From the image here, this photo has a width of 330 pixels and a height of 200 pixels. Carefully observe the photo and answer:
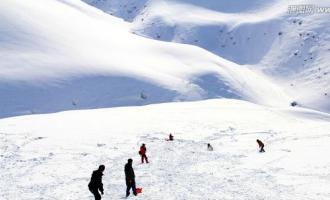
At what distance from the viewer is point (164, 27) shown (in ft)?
367

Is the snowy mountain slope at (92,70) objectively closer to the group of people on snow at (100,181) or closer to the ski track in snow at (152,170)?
the ski track in snow at (152,170)

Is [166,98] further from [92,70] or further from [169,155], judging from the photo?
[169,155]

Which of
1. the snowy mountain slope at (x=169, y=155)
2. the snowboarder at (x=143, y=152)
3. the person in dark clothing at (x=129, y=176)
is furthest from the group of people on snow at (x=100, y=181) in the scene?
the snowboarder at (x=143, y=152)

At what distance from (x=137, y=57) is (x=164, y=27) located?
1138 inches

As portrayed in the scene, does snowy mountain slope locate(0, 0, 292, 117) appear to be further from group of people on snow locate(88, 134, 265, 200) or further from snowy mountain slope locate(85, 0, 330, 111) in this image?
group of people on snow locate(88, 134, 265, 200)

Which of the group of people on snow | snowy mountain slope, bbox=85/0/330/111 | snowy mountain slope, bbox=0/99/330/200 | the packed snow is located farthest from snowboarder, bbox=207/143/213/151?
snowy mountain slope, bbox=85/0/330/111

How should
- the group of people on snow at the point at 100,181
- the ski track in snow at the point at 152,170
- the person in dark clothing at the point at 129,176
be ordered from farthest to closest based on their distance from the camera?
1. the ski track in snow at the point at 152,170
2. the person in dark clothing at the point at 129,176
3. the group of people on snow at the point at 100,181

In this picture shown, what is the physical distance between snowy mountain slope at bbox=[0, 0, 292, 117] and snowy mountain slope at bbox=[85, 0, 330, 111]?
5654 mm

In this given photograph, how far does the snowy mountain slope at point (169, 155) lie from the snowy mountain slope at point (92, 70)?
16878 millimetres

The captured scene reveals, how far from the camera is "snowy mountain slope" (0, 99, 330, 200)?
2495 centimetres

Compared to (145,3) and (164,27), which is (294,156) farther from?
(145,3)

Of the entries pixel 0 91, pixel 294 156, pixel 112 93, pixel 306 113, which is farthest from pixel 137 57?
pixel 294 156

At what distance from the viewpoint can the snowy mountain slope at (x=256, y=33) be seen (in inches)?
3681

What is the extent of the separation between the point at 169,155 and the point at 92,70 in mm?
41533
